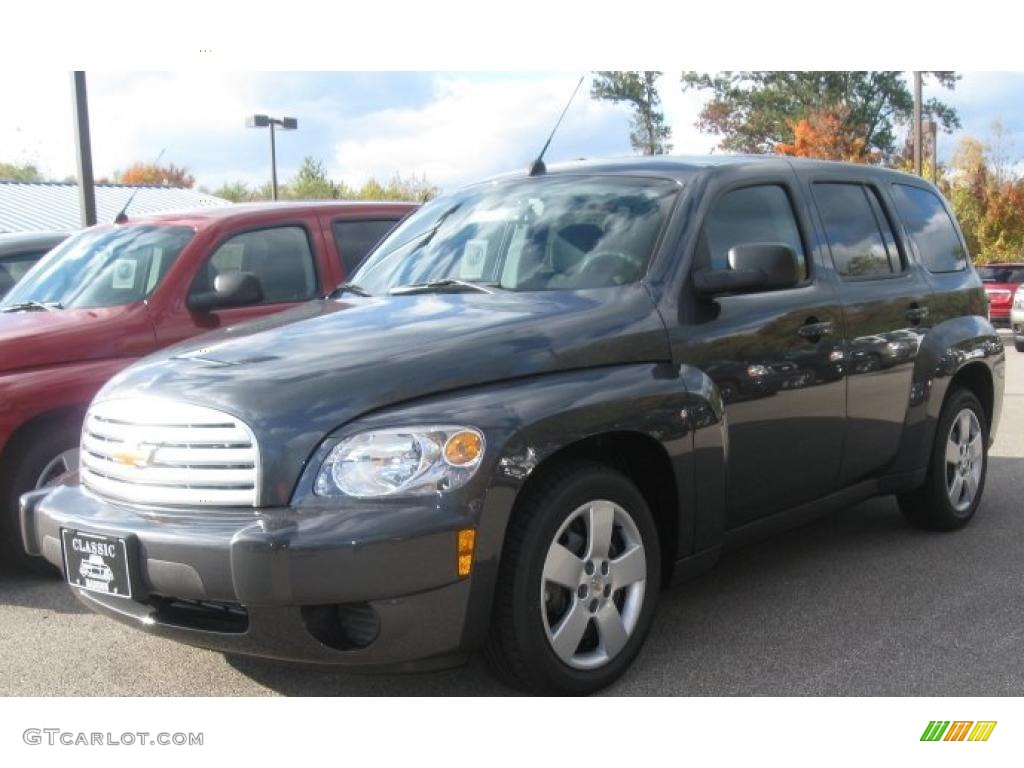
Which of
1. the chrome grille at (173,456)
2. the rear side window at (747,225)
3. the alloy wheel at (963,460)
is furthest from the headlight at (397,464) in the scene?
the alloy wheel at (963,460)

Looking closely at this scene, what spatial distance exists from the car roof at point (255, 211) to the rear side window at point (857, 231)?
2.43 meters

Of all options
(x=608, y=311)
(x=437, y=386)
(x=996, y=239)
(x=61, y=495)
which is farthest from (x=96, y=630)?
(x=996, y=239)

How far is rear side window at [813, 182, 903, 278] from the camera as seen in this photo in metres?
5.04

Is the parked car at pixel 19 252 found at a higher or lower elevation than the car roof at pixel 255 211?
lower

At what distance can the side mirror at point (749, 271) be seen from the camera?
411 cm

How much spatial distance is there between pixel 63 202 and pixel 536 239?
29849 millimetres

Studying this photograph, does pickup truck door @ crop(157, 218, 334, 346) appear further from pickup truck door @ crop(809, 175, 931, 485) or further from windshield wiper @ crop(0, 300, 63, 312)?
pickup truck door @ crop(809, 175, 931, 485)

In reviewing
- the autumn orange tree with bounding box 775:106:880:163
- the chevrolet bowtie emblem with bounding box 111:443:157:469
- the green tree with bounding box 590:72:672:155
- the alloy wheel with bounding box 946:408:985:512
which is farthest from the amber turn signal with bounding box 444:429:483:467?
the autumn orange tree with bounding box 775:106:880:163

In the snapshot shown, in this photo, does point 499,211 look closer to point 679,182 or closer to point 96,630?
point 679,182

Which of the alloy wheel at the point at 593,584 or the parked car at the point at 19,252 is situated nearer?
the alloy wheel at the point at 593,584

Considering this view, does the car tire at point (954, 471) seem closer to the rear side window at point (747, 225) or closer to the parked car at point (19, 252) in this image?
the rear side window at point (747, 225)
